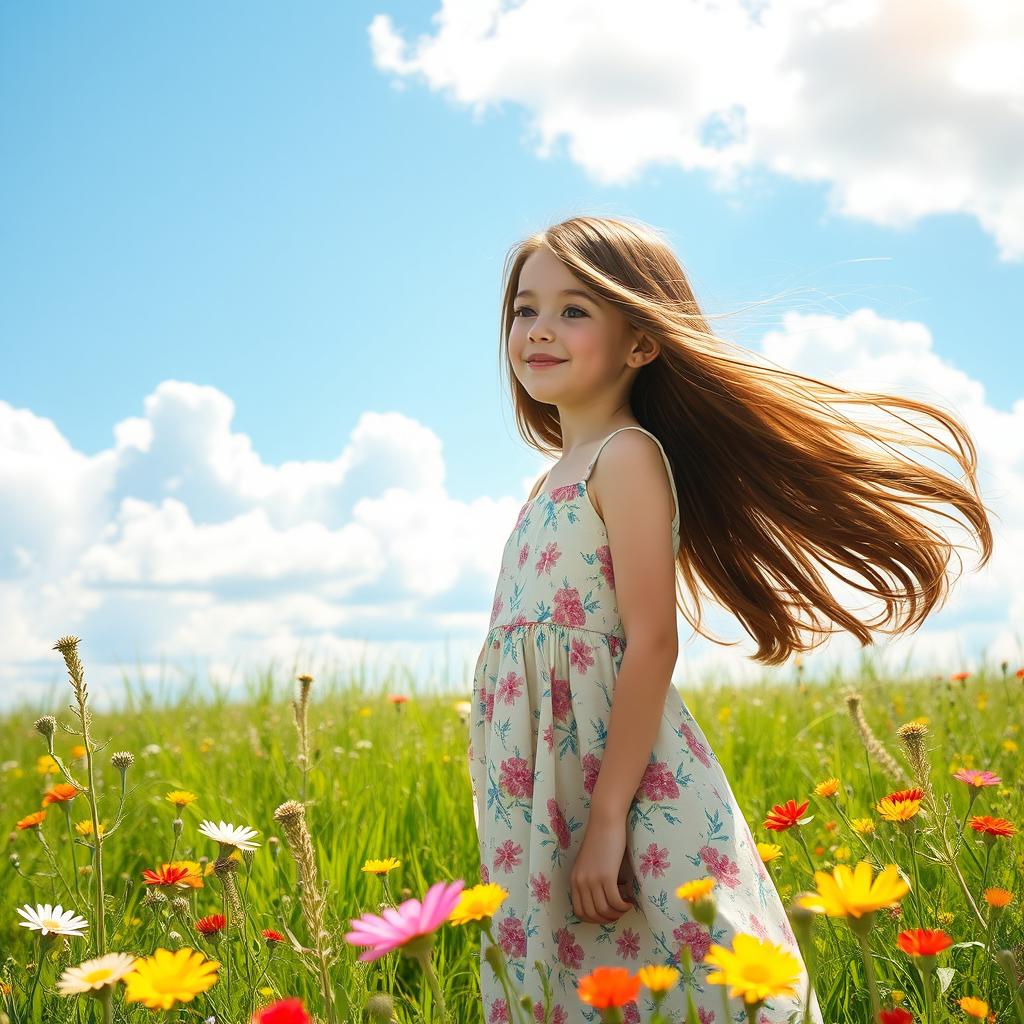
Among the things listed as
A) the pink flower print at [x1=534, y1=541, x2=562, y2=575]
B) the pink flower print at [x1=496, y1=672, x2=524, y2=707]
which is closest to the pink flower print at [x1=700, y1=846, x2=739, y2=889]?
the pink flower print at [x1=496, y1=672, x2=524, y2=707]

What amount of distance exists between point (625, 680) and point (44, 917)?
1321 millimetres

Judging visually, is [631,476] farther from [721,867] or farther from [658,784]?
[721,867]

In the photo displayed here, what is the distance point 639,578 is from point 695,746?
16.7 inches

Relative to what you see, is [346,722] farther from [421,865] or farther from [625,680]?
[625,680]

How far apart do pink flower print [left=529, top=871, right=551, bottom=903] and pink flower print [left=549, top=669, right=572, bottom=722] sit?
1.25 ft

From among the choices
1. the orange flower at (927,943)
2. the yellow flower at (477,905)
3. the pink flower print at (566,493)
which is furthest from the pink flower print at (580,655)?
the orange flower at (927,943)

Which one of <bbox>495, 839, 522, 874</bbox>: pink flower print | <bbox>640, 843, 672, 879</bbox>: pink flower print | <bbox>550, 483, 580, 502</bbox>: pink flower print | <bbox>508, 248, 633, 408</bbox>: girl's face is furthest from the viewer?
<bbox>508, 248, 633, 408</bbox>: girl's face

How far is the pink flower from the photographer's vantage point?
50.2 inches

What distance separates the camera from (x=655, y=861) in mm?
2344

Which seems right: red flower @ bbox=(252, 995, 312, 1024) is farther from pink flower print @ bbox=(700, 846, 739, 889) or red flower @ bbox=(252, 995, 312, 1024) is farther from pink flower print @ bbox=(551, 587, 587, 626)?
pink flower print @ bbox=(551, 587, 587, 626)

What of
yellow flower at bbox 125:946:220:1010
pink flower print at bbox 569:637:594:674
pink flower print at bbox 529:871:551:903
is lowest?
pink flower print at bbox 529:871:551:903

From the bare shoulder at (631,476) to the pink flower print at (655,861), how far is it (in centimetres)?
77

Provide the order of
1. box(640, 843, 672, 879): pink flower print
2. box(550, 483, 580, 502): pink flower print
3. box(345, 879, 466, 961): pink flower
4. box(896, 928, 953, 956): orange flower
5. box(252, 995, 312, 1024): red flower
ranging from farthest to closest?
box(550, 483, 580, 502): pink flower print
box(640, 843, 672, 879): pink flower print
box(896, 928, 953, 956): orange flower
box(345, 879, 466, 961): pink flower
box(252, 995, 312, 1024): red flower

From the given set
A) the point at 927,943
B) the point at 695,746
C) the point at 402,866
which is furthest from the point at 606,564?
the point at 402,866
